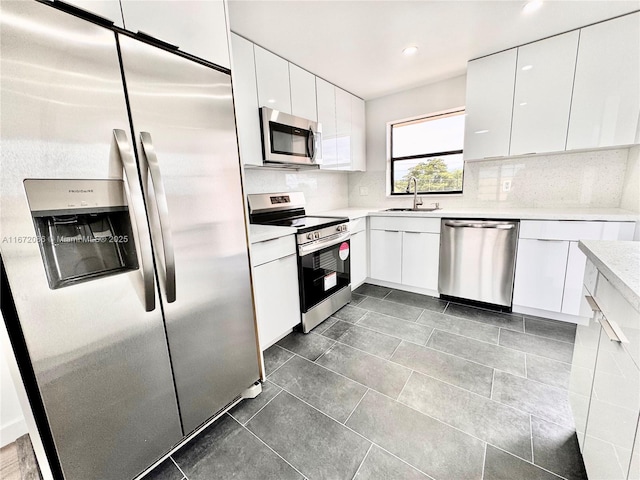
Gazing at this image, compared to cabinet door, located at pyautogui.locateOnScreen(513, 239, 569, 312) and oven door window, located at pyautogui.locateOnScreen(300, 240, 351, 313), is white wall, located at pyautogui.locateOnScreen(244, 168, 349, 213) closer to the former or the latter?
oven door window, located at pyautogui.locateOnScreen(300, 240, 351, 313)

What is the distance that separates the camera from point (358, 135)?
342 cm

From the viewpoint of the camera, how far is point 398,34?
2031 millimetres

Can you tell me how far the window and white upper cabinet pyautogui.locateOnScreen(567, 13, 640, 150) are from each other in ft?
3.36

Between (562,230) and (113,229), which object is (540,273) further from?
(113,229)

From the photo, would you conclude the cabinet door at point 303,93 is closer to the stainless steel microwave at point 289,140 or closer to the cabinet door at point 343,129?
the stainless steel microwave at point 289,140

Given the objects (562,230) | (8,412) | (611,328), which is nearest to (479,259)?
(562,230)

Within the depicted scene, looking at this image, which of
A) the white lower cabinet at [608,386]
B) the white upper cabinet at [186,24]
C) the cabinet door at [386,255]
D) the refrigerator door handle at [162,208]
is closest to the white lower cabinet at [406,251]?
the cabinet door at [386,255]

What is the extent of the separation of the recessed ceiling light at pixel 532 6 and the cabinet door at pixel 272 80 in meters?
1.74

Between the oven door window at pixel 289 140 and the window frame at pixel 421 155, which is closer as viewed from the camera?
the oven door window at pixel 289 140

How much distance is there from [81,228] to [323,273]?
174 centimetres

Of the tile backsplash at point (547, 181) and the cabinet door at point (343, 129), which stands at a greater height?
the cabinet door at point (343, 129)

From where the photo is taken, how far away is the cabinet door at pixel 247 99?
1.93m

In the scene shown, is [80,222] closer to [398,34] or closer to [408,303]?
[398,34]

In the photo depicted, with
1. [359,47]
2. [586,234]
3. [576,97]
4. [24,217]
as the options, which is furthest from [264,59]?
[586,234]
